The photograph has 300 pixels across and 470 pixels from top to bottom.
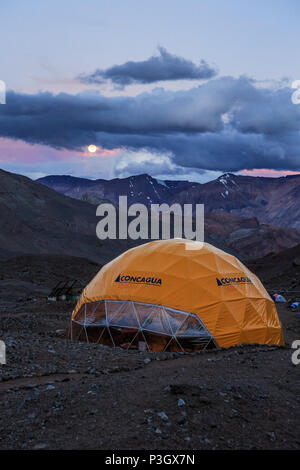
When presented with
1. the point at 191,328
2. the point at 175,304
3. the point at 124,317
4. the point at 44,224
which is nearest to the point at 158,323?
the point at 175,304

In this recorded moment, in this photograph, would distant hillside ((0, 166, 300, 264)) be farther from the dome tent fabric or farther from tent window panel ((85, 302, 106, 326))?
the dome tent fabric

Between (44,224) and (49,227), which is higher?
(44,224)

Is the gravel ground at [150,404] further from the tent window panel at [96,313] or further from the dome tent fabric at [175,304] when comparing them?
the tent window panel at [96,313]

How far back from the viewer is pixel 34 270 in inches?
1567

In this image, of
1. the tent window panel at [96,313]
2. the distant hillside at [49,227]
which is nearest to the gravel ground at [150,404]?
the tent window panel at [96,313]

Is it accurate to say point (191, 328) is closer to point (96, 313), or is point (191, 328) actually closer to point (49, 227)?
point (96, 313)

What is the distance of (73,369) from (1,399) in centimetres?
231

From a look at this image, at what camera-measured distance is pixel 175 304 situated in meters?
11.7

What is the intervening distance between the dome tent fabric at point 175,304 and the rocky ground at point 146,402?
1.87 metres

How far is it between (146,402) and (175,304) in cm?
609

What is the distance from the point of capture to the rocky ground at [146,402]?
191 inches

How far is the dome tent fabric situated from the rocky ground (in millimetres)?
1867
